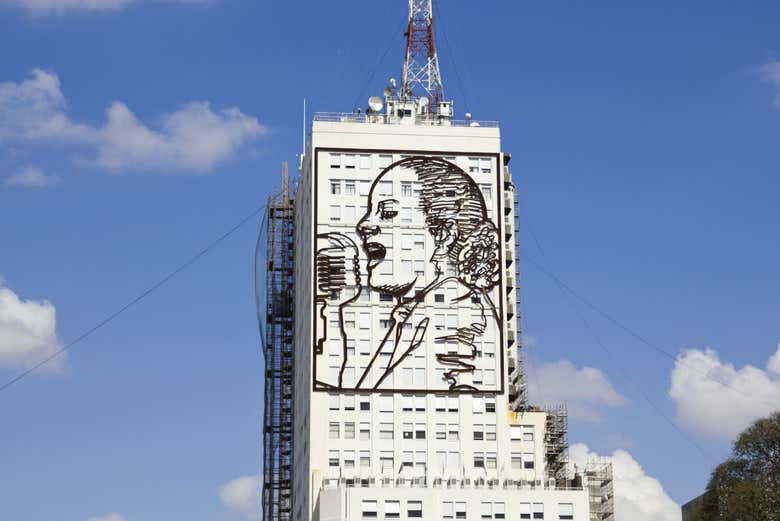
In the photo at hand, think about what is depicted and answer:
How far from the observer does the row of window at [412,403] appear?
13475 centimetres

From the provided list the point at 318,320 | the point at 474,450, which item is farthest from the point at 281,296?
the point at 474,450

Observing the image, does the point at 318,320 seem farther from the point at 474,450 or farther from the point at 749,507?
the point at 749,507

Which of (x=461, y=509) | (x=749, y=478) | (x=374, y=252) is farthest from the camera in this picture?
(x=374, y=252)

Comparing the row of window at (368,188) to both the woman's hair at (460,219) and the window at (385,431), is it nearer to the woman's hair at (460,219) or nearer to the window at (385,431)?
the woman's hair at (460,219)

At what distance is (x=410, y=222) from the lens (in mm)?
140125

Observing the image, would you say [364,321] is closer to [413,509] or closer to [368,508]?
[368,508]

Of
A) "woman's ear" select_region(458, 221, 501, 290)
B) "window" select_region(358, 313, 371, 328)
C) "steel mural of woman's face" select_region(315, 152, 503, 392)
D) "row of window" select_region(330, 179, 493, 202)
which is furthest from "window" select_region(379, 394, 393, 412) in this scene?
"row of window" select_region(330, 179, 493, 202)

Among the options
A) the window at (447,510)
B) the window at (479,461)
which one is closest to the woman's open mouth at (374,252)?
the window at (479,461)

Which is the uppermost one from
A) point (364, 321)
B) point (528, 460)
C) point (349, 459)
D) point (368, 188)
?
point (368, 188)

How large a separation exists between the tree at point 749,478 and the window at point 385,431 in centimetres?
2948

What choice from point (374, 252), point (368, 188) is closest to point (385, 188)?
point (368, 188)

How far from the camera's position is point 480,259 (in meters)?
139

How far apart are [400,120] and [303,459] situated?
34.6 metres

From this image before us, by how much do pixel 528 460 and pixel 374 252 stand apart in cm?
2400
